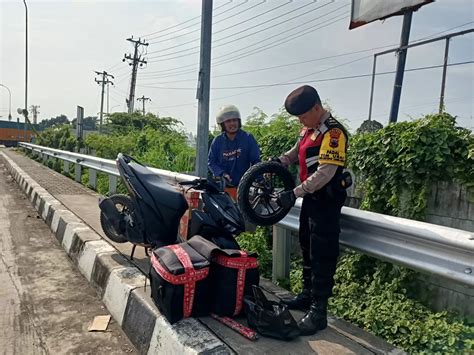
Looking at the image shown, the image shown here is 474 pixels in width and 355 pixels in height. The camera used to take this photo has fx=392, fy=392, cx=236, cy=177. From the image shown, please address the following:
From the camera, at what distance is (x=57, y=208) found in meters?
5.71

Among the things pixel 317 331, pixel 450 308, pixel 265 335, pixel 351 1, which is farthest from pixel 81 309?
pixel 351 1

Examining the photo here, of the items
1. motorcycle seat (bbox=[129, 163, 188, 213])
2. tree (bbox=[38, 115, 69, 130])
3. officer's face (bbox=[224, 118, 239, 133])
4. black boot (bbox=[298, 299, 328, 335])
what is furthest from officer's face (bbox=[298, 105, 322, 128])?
tree (bbox=[38, 115, 69, 130])

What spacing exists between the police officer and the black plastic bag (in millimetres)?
125

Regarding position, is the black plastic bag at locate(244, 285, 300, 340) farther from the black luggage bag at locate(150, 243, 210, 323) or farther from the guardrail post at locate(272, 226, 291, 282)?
the guardrail post at locate(272, 226, 291, 282)

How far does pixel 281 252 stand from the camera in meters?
3.22

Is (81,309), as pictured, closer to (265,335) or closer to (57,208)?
(265,335)

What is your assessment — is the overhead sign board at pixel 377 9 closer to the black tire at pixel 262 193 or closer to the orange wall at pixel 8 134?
the black tire at pixel 262 193

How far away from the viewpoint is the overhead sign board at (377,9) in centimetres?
521

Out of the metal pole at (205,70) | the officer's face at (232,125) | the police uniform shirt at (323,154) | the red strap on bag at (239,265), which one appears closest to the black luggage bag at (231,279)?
the red strap on bag at (239,265)

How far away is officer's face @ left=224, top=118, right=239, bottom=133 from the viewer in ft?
13.0

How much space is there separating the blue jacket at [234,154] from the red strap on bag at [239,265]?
181cm

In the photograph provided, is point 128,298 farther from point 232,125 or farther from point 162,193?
point 232,125

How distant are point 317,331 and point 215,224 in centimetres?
96

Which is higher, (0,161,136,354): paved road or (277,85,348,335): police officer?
(277,85,348,335): police officer
